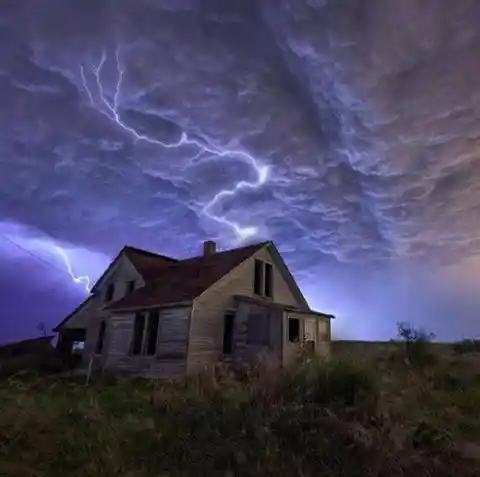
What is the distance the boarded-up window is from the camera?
19469 millimetres

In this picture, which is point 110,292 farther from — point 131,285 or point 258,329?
point 258,329

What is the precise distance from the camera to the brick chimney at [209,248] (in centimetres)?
2655

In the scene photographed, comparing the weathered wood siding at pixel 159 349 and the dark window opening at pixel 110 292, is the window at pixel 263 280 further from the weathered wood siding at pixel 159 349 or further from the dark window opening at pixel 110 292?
the dark window opening at pixel 110 292

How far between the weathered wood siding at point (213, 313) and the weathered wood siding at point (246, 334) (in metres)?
0.69

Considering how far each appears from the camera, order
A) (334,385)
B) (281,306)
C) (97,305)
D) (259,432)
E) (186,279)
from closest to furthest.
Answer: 1. (259,432)
2. (334,385)
3. (281,306)
4. (186,279)
5. (97,305)

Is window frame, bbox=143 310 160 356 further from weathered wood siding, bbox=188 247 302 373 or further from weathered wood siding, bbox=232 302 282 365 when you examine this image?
weathered wood siding, bbox=232 302 282 365

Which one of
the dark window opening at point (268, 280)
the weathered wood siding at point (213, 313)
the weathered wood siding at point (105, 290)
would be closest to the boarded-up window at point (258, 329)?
the weathered wood siding at point (213, 313)

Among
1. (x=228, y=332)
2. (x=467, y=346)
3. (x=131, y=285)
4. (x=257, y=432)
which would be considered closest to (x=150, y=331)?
(x=228, y=332)

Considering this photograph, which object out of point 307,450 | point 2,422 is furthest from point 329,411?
point 2,422

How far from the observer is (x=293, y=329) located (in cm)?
2089

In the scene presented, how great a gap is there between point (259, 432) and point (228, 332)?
595 inches

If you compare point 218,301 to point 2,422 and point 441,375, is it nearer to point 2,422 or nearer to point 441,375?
point 441,375

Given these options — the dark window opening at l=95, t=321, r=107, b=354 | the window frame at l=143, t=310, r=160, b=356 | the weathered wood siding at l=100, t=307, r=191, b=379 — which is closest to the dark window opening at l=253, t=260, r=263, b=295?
the weathered wood siding at l=100, t=307, r=191, b=379

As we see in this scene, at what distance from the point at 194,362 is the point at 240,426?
12.8 meters
